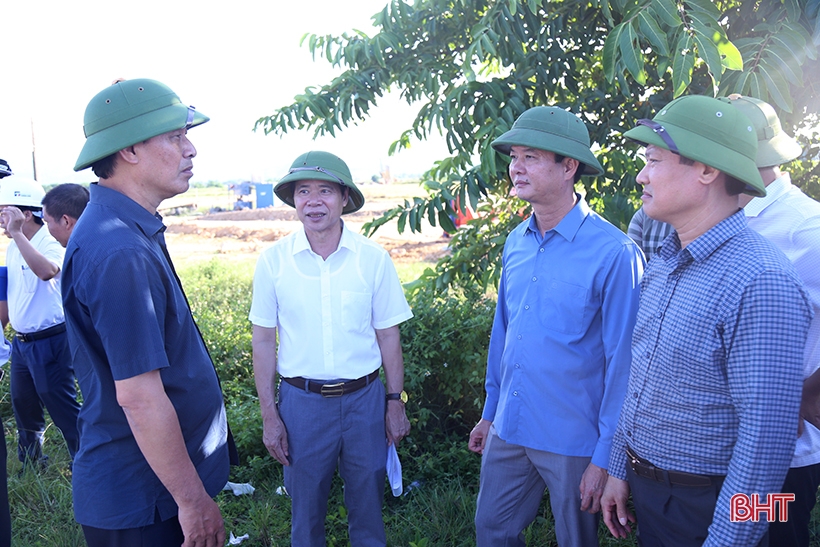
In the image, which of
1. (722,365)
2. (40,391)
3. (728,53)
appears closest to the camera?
(722,365)

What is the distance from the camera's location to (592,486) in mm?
2242

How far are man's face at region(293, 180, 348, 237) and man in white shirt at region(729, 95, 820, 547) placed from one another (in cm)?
174

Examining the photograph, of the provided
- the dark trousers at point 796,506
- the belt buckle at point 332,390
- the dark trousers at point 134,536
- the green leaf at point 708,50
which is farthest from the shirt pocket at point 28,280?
the dark trousers at point 796,506

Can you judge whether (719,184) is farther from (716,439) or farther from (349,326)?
(349,326)

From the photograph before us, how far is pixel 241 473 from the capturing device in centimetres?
417

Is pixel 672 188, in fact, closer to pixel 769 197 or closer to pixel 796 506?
pixel 769 197

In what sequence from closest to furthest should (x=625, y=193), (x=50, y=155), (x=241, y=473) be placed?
(x=625, y=193), (x=241, y=473), (x=50, y=155)

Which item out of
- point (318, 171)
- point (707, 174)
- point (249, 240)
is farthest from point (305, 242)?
point (249, 240)

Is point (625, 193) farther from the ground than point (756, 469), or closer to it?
farther from the ground

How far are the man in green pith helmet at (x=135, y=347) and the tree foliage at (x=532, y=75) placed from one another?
173 centimetres

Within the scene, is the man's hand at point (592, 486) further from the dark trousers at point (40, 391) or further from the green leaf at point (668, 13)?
the dark trousers at point (40, 391)

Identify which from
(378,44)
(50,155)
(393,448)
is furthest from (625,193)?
(50,155)

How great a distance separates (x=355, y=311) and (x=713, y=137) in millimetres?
1671

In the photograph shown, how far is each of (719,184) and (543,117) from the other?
2.80 feet
